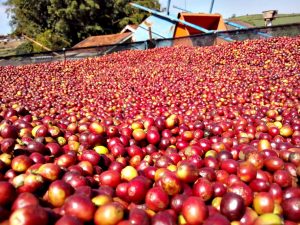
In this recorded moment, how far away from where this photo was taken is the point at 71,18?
1537 inches

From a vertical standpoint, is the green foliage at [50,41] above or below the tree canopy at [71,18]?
below

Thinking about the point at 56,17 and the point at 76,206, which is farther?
the point at 56,17

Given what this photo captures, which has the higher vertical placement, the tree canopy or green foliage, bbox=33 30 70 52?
the tree canopy

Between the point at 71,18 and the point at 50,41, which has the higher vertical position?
the point at 71,18

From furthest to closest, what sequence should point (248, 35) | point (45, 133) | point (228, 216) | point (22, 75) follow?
point (248, 35), point (22, 75), point (45, 133), point (228, 216)

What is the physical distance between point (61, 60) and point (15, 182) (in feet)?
49.2

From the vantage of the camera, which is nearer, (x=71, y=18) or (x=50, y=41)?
(x=50, y=41)

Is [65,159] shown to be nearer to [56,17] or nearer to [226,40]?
[226,40]

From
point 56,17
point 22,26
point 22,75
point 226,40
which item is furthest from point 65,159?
point 22,26

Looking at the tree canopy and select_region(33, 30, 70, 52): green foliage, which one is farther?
the tree canopy

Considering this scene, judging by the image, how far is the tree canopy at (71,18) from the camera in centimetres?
3839

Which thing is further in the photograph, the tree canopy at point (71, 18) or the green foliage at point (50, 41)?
the tree canopy at point (71, 18)

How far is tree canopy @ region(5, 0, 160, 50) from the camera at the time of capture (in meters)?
38.4

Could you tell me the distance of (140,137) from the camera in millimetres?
3963
